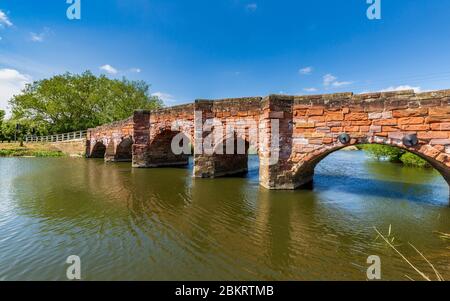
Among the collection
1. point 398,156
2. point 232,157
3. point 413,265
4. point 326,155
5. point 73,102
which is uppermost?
point 73,102

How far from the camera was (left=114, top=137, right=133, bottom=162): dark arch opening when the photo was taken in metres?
19.4

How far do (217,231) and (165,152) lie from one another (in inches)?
498

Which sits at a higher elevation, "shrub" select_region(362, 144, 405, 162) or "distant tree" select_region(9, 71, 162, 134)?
"distant tree" select_region(9, 71, 162, 134)

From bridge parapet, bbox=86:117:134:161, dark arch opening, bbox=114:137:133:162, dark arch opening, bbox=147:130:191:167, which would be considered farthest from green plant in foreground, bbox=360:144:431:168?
dark arch opening, bbox=114:137:133:162

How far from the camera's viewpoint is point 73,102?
36.8 meters

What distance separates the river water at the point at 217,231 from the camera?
12.5ft

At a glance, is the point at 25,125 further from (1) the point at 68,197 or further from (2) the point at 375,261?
(2) the point at 375,261

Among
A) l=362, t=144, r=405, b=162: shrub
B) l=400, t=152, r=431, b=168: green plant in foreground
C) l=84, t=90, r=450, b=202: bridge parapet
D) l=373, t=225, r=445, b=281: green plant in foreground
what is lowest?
l=373, t=225, r=445, b=281: green plant in foreground

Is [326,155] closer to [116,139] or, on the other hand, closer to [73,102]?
[116,139]

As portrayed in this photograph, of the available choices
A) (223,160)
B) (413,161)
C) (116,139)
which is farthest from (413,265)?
(116,139)

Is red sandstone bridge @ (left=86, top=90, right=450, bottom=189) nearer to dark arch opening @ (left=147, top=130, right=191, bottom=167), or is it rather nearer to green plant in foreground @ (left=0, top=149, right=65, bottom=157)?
dark arch opening @ (left=147, top=130, right=191, bottom=167)

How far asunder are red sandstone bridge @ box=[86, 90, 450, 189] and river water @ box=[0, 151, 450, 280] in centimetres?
152

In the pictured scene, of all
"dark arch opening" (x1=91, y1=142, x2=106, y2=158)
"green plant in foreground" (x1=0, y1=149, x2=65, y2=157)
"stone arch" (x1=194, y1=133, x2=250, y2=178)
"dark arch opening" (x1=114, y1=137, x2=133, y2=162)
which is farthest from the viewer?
"green plant in foreground" (x1=0, y1=149, x2=65, y2=157)
